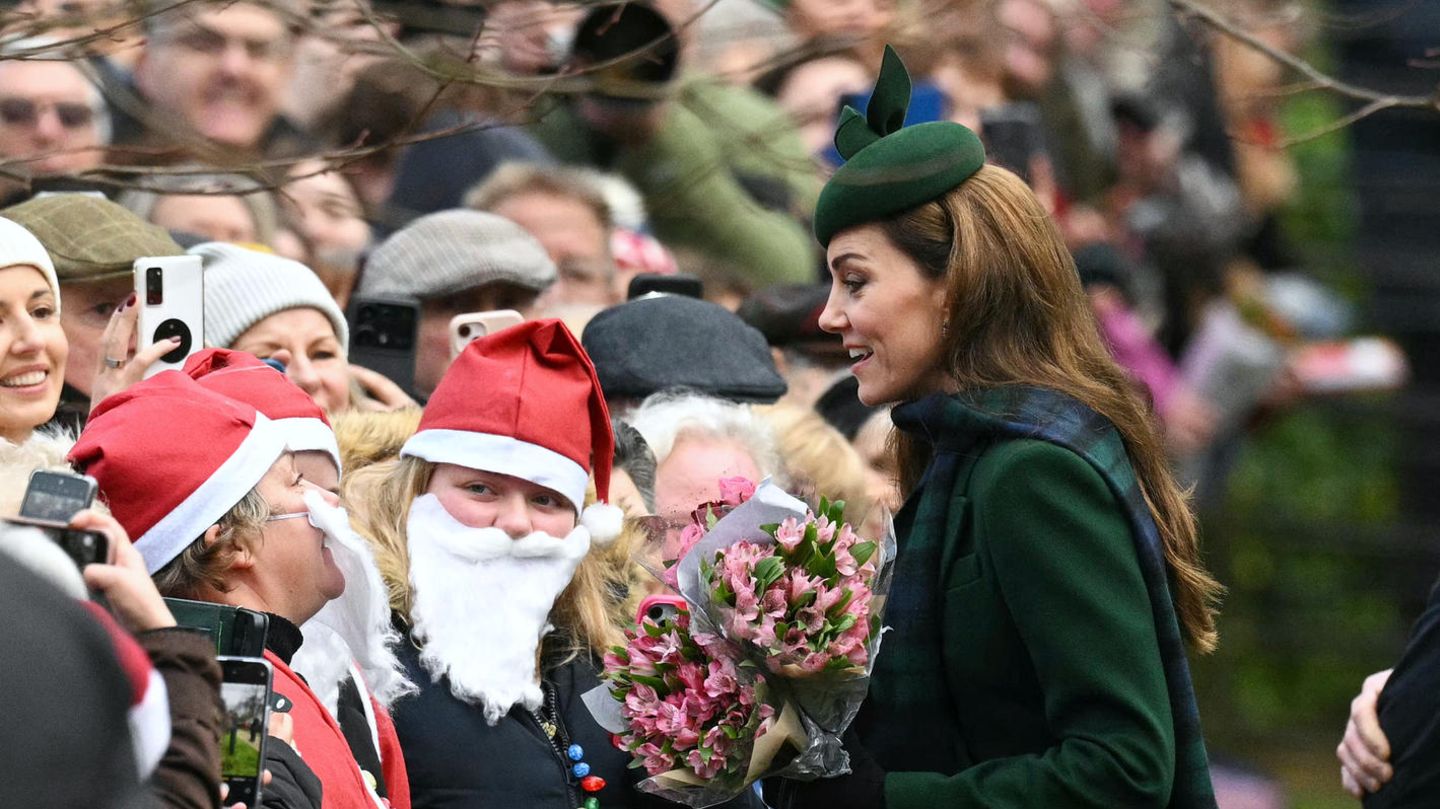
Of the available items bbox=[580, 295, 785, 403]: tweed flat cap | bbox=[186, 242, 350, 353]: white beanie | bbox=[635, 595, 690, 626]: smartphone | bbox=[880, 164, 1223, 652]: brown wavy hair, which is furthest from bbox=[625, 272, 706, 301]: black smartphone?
bbox=[880, 164, 1223, 652]: brown wavy hair

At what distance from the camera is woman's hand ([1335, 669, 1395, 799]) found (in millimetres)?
4711

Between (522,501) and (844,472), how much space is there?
127 centimetres

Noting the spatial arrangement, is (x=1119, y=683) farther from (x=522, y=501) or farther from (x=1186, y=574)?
(x=522, y=501)

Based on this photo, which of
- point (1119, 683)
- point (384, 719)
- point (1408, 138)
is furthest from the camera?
point (1408, 138)

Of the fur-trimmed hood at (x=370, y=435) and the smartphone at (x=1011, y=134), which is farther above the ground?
the fur-trimmed hood at (x=370, y=435)

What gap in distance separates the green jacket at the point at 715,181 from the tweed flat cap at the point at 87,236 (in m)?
2.58

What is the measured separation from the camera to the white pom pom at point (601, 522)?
452 cm

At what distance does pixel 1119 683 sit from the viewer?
3.62m

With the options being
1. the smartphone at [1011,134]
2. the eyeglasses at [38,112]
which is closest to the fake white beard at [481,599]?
the eyeglasses at [38,112]

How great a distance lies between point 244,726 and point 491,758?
1.15 m

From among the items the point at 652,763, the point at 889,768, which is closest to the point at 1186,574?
the point at 889,768

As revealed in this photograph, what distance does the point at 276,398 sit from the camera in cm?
402

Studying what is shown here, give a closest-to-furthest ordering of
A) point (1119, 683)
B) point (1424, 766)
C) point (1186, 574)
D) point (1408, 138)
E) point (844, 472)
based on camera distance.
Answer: point (1119, 683) < point (1186, 574) < point (1424, 766) < point (844, 472) < point (1408, 138)

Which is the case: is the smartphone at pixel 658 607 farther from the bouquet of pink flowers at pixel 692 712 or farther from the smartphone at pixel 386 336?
the smartphone at pixel 386 336
